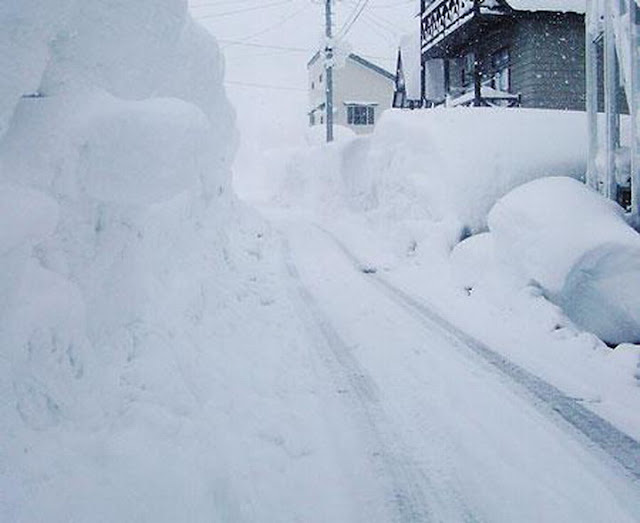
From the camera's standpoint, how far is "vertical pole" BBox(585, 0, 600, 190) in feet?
29.7

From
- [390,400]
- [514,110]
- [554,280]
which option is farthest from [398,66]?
[390,400]

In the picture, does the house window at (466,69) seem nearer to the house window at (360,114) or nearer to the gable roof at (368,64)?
the house window at (360,114)

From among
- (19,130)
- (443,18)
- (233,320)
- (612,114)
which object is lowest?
(233,320)

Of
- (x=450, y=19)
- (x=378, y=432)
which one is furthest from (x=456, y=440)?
(x=450, y=19)

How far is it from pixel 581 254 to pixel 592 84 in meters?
4.12

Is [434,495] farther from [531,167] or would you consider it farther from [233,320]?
[531,167]

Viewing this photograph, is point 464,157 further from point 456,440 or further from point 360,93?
point 360,93

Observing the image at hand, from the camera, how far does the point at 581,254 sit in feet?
21.8

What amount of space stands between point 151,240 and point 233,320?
1.56 meters

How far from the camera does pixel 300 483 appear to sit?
3561 mm

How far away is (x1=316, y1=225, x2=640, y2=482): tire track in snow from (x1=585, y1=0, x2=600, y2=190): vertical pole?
3830mm

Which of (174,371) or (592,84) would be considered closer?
(174,371)

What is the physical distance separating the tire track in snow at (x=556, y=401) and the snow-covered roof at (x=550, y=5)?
13.0 m

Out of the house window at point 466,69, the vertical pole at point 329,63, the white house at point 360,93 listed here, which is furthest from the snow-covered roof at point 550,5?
the white house at point 360,93
